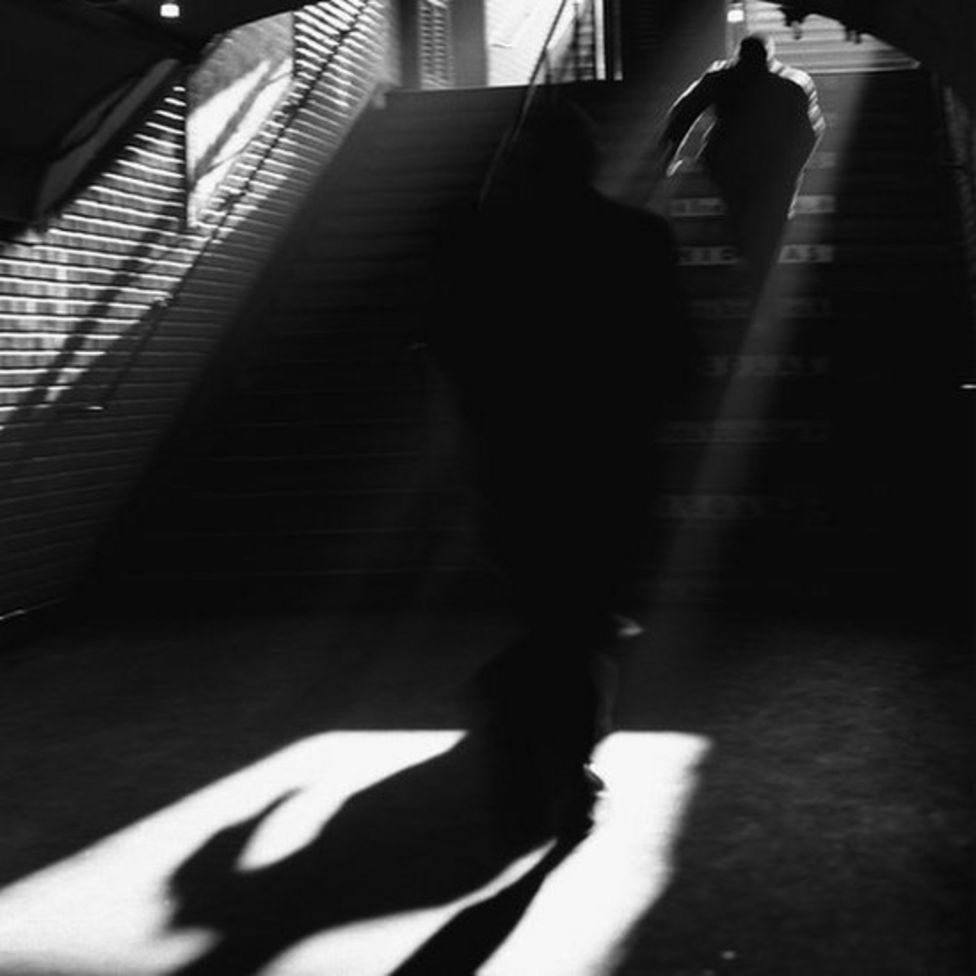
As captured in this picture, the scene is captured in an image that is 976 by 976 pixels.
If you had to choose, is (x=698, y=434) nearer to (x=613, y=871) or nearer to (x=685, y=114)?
(x=685, y=114)

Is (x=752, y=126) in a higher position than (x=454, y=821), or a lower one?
higher

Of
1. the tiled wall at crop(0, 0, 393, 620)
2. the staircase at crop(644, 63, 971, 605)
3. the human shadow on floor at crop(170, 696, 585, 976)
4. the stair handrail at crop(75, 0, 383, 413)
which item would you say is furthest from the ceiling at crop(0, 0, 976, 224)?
the human shadow on floor at crop(170, 696, 585, 976)

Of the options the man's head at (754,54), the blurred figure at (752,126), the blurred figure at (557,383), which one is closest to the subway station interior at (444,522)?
the blurred figure at (557,383)

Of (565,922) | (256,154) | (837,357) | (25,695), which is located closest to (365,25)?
(256,154)

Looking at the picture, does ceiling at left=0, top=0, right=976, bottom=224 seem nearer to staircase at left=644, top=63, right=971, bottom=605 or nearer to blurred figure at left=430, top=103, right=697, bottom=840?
blurred figure at left=430, top=103, right=697, bottom=840

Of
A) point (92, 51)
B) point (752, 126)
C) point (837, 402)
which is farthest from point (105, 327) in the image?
point (837, 402)

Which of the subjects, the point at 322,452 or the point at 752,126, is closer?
the point at 752,126

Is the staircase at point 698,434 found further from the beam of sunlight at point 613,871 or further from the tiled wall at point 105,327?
the beam of sunlight at point 613,871

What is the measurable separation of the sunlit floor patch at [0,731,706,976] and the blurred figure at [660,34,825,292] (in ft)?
10.6

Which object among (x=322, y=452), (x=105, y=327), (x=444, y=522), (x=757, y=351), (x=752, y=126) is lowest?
(x=444, y=522)

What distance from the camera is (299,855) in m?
4.15

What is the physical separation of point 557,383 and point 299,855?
4.41ft

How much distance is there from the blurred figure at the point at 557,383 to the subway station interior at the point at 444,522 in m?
0.01

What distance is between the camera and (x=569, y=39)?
18.2 metres
